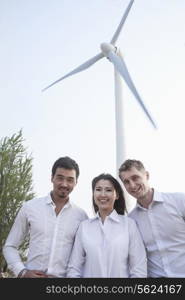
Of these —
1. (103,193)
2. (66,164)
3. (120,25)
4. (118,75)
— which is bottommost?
(103,193)

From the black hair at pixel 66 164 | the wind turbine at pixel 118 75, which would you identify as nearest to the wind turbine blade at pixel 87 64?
the wind turbine at pixel 118 75

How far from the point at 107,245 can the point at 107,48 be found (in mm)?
17290

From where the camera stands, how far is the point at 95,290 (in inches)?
125

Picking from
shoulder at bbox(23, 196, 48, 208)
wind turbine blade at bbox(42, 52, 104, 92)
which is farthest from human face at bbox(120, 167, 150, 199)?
wind turbine blade at bbox(42, 52, 104, 92)

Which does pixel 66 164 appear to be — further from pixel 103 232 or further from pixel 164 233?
pixel 164 233

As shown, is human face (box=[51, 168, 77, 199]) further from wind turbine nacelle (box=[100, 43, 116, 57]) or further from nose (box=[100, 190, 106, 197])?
wind turbine nacelle (box=[100, 43, 116, 57])

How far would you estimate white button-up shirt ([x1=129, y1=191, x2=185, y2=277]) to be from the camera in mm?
4441

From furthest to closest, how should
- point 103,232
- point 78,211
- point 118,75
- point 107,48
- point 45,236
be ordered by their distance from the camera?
point 107,48
point 118,75
point 78,211
point 45,236
point 103,232

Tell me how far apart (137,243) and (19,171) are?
72.3 feet

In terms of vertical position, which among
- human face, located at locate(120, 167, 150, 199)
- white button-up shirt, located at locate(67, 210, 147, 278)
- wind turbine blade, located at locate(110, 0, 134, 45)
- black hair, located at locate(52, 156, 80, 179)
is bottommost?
white button-up shirt, located at locate(67, 210, 147, 278)

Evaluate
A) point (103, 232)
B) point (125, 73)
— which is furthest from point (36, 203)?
point (125, 73)

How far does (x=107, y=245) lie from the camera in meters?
4.12

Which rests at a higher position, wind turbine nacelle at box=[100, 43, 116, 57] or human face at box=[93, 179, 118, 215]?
wind turbine nacelle at box=[100, 43, 116, 57]

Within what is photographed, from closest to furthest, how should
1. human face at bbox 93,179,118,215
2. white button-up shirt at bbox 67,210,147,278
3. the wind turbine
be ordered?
white button-up shirt at bbox 67,210,147,278 < human face at bbox 93,179,118,215 < the wind turbine
